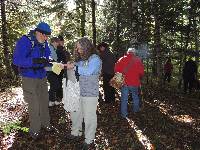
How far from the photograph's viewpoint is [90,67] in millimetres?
7773

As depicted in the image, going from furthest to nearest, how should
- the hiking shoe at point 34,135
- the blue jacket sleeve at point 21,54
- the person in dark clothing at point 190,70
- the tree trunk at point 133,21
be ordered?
the person in dark clothing at point 190,70, the tree trunk at point 133,21, the hiking shoe at point 34,135, the blue jacket sleeve at point 21,54

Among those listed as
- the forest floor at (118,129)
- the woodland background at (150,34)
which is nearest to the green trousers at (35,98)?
the forest floor at (118,129)

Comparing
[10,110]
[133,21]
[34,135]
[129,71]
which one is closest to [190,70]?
[133,21]

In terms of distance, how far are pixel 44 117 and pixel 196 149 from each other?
3885 mm

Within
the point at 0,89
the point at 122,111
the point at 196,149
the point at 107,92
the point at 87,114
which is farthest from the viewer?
the point at 0,89

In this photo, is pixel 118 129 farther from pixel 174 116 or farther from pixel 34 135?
pixel 174 116

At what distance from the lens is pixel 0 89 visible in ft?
58.3

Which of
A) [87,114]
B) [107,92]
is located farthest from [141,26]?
[87,114]

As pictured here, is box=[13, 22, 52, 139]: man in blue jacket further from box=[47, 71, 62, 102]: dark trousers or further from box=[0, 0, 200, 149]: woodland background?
box=[47, 71, 62, 102]: dark trousers

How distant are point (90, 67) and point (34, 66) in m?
1.40

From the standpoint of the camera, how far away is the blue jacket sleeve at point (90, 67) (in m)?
7.77

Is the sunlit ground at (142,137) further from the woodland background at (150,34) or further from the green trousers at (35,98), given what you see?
the green trousers at (35,98)

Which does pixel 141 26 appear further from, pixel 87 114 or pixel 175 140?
pixel 87 114

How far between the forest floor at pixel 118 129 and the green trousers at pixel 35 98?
46cm
